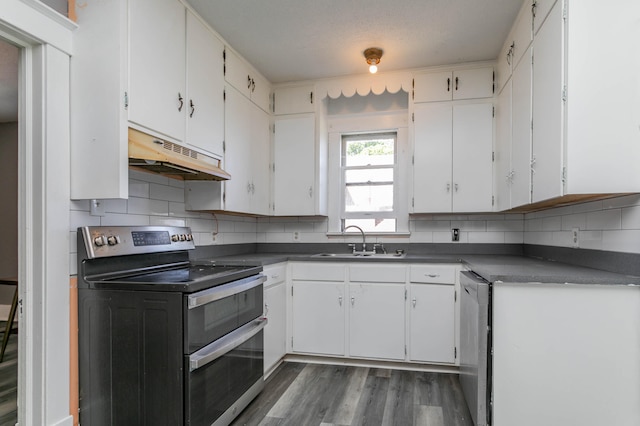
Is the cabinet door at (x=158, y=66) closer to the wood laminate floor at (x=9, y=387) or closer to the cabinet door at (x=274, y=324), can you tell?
the cabinet door at (x=274, y=324)

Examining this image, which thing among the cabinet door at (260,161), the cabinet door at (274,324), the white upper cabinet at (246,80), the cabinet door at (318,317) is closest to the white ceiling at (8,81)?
the white upper cabinet at (246,80)

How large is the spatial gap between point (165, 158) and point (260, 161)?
1513 mm

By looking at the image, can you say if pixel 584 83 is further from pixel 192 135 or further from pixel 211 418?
pixel 211 418

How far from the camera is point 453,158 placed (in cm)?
315

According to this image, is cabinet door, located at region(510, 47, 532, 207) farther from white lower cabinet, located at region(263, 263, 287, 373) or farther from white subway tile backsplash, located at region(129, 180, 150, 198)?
white subway tile backsplash, located at region(129, 180, 150, 198)

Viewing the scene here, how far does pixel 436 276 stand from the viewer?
2852 millimetres

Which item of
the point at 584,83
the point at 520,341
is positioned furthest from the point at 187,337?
the point at 584,83

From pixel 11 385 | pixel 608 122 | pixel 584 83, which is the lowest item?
pixel 11 385

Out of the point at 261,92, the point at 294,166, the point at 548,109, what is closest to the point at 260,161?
the point at 294,166

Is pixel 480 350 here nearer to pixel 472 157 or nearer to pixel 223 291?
pixel 223 291

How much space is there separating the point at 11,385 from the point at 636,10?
4005 mm

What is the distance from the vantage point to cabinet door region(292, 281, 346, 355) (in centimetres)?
302

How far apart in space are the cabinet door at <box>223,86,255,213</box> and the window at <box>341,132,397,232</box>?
3.51 feet

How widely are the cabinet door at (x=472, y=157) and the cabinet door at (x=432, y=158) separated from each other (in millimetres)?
64
